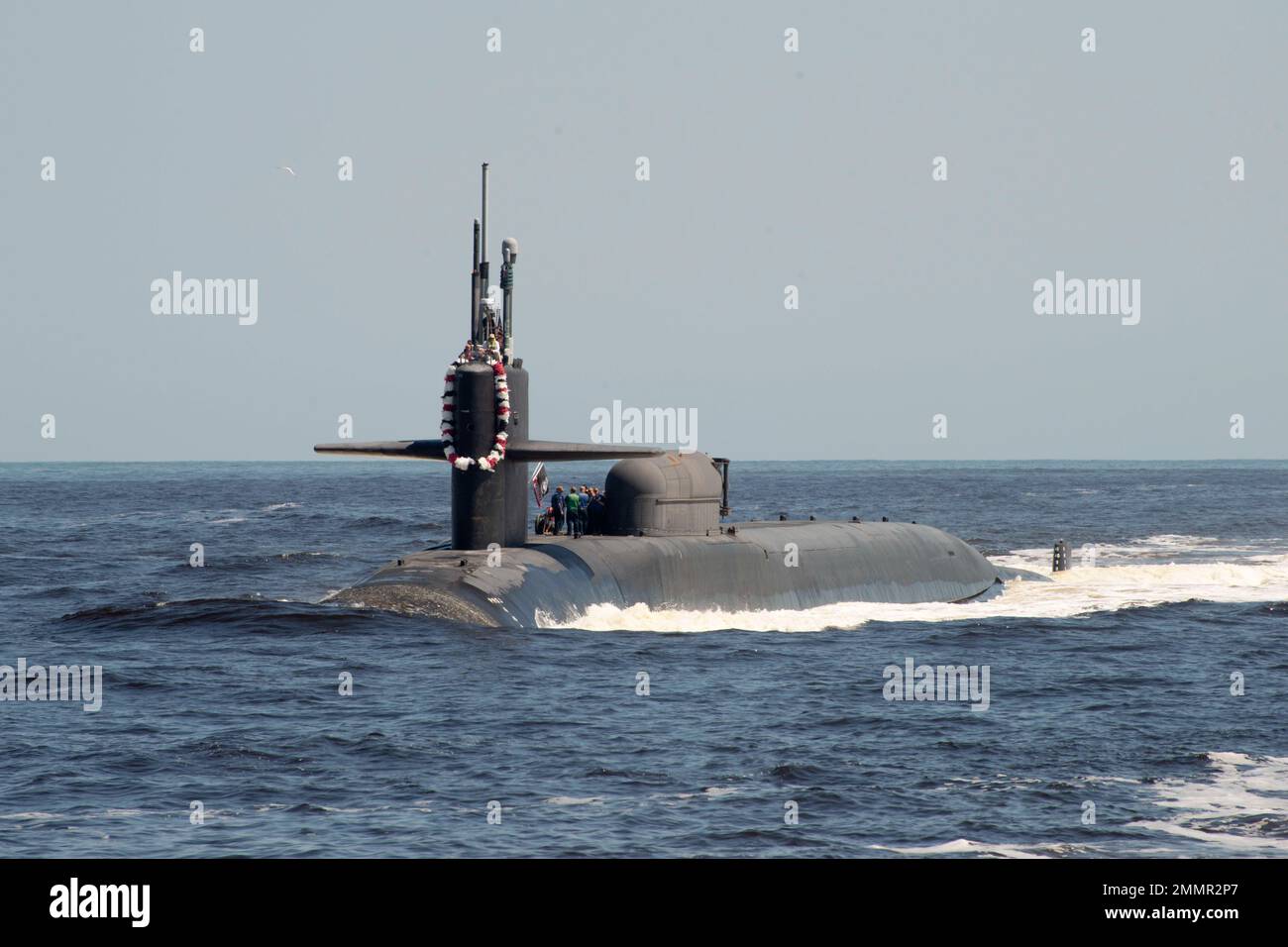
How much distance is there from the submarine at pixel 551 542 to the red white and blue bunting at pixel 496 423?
3cm

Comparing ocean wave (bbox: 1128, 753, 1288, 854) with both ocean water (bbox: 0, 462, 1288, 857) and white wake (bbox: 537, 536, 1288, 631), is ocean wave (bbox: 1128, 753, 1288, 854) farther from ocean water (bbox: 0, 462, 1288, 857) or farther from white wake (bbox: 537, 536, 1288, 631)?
white wake (bbox: 537, 536, 1288, 631)

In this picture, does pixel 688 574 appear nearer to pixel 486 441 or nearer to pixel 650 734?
pixel 486 441

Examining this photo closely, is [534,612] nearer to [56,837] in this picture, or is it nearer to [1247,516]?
[56,837]

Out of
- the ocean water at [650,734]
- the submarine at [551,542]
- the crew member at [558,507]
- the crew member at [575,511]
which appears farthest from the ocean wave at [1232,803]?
the crew member at [558,507]

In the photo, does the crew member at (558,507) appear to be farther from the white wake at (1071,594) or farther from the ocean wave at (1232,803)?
the ocean wave at (1232,803)

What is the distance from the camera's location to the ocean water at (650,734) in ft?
58.9

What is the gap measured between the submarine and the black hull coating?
4 cm

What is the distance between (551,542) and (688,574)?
137 inches

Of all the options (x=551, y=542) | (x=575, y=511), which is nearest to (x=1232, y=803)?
(x=551, y=542)

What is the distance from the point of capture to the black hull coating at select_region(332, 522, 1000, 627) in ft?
105

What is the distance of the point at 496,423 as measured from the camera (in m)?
33.2

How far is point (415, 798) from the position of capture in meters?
19.2
